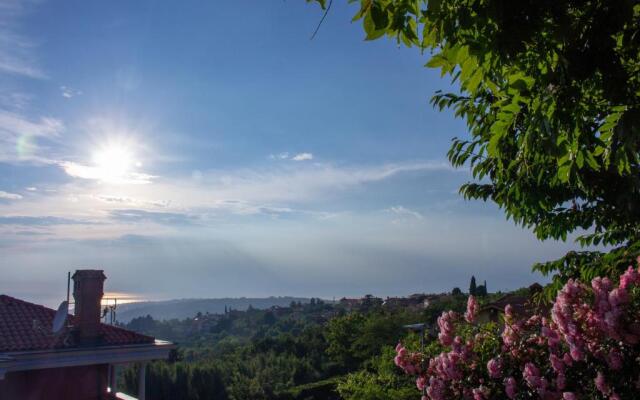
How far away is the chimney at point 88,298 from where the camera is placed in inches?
537

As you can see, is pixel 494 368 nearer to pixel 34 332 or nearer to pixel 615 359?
pixel 615 359

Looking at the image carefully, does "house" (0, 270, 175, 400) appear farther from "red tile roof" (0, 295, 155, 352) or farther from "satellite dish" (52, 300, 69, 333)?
"satellite dish" (52, 300, 69, 333)

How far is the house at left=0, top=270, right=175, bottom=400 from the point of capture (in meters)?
11.9

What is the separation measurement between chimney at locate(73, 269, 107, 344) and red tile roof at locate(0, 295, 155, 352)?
0.33 m

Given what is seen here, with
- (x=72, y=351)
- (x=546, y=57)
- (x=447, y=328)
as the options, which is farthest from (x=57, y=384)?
(x=546, y=57)

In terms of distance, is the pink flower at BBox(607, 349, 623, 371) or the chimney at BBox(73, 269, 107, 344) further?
the chimney at BBox(73, 269, 107, 344)

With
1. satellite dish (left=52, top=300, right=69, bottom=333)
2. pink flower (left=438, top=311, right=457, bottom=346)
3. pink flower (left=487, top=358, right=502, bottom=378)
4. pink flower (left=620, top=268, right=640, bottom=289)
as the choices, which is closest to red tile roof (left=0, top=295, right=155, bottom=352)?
satellite dish (left=52, top=300, right=69, bottom=333)

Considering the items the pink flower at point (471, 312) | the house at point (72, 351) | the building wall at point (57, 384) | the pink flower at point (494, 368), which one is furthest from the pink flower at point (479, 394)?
the building wall at point (57, 384)

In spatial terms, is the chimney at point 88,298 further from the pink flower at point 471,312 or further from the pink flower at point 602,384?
the pink flower at point 602,384

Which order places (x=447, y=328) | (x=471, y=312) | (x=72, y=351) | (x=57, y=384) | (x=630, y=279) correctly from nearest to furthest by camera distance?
1. (x=630, y=279)
2. (x=447, y=328)
3. (x=471, y=312)
4. (x=72, y=351)
5. (x=57, y=384)

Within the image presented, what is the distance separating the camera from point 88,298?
13992mm

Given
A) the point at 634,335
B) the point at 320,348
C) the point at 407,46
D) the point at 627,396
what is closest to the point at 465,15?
the point at 407,46

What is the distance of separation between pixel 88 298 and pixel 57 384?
2.46 meters

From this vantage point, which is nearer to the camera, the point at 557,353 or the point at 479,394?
the point at 557,353
